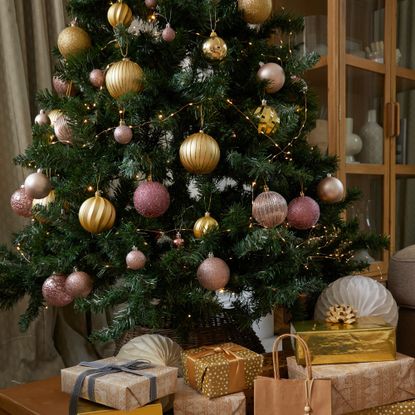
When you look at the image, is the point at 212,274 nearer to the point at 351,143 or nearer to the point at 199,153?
the point at 199,153

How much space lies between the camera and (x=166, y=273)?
1022 mm

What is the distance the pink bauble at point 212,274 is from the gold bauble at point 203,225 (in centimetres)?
6

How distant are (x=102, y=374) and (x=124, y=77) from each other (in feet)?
1.87

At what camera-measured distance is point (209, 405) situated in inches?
32.3

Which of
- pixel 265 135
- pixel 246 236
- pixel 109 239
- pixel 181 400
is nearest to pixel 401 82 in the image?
pixel 265 135

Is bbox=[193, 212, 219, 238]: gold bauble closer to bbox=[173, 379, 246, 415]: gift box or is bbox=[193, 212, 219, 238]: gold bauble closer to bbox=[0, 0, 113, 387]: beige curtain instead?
bbox=[173, 379, 246, 415]: gift box

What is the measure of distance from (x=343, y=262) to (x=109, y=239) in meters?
0.63

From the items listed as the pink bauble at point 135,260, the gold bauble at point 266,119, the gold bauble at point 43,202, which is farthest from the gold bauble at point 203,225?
the gold bauble at point 43,202

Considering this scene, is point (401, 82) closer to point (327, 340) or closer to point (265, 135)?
point (265, 135)

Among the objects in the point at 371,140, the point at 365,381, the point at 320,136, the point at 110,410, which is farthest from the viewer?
the point at 371,140

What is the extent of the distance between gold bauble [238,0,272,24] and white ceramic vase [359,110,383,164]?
2.57 feet

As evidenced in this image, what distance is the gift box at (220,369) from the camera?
0.83m

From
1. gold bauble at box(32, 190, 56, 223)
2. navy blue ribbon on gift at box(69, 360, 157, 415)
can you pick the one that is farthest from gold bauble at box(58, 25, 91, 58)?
navy blue ribbon on gift at box(69, 360, 157, 415)

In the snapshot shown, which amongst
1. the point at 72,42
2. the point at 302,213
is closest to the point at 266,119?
the point at 302,213
